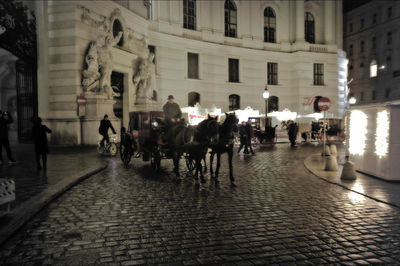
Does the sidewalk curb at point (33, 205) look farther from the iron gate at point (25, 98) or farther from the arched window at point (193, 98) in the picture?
the arched window at point (193, 98)

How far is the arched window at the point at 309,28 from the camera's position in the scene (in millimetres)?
42312

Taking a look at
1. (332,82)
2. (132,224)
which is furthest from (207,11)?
(132,224)

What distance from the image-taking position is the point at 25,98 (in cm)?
2181

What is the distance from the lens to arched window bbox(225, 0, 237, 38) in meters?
37.6

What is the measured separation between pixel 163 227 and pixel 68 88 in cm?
1723

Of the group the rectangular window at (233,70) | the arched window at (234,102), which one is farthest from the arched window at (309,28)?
the arched window at (234,102)

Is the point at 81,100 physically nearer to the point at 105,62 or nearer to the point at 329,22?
the point at 105,62

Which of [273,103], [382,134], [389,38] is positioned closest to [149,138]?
[382,134]

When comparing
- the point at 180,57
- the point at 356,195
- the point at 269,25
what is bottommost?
the point at 356,195

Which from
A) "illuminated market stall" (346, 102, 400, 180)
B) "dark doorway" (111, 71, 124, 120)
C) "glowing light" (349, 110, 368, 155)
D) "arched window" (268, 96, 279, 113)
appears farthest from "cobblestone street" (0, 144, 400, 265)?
"arched window" (268, 96, 279, 113)

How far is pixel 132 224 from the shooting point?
573cm

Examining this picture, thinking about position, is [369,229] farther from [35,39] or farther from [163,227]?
[35,39]

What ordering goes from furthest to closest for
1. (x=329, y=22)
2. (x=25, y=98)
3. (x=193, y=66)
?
(x=329, y=22) → (x=193, y=66) → (x=25, y=98)

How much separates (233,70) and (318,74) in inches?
448
